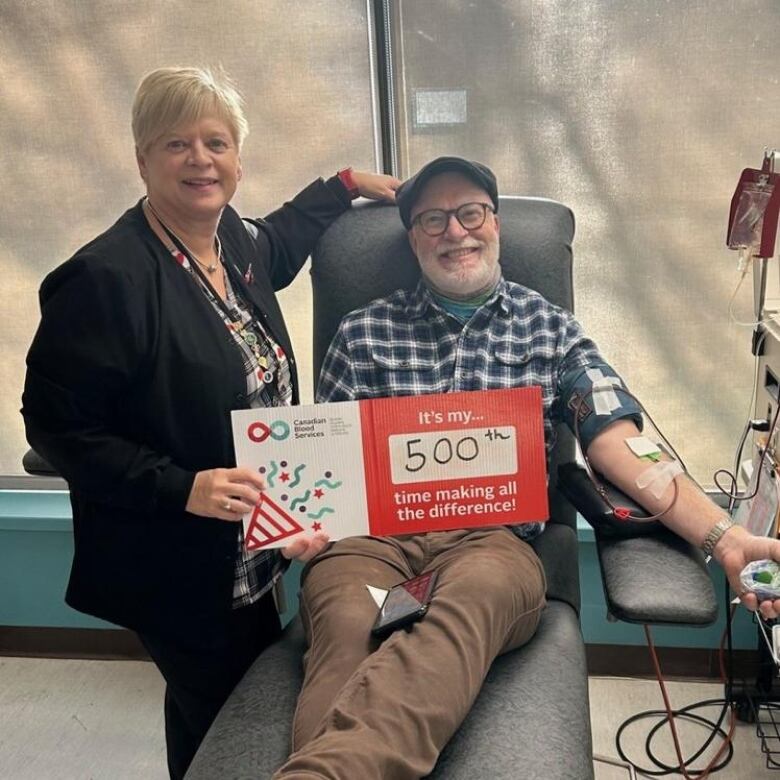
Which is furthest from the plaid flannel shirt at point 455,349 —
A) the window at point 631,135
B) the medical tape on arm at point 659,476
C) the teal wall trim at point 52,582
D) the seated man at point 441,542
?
the teal wall trim at point 52,582

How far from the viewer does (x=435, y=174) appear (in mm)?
1486

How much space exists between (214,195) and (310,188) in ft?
1.18

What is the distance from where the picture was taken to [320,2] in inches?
70.6

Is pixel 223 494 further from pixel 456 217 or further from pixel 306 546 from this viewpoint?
pixel 456 217

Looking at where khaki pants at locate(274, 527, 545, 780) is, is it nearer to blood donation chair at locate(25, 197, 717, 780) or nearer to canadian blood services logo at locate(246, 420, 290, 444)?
blood donation chair at locate(25, 197, 717, 780)

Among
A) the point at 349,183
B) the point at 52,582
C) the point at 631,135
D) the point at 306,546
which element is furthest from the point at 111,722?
the point at 631,135

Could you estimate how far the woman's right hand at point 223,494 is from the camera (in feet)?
4.09

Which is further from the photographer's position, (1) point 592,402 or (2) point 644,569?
(1) point 592,402

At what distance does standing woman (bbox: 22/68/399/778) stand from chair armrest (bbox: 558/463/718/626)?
1.45ft

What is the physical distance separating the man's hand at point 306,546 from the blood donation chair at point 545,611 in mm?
139

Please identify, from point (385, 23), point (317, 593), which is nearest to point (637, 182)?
point (385, 23)

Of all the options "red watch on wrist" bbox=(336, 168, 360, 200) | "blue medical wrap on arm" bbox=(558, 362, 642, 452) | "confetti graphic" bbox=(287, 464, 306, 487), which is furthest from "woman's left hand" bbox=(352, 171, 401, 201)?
"confetti graphic" bbox=(287, 464, 306, 487)

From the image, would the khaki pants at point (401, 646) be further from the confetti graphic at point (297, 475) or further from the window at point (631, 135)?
the window at point (631, 135)

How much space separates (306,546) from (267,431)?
19 centimetres
